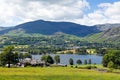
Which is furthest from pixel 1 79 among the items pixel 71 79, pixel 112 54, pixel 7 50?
pixel 112 54

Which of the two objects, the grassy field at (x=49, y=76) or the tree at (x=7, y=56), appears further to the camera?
the tree at (x=7, y=56)

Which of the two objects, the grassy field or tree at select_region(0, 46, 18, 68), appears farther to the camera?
tree at select_region(0, 46, 18, 68)

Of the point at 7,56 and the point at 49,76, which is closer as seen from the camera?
the point at 49,76

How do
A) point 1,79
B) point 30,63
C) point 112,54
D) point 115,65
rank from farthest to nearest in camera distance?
point 30,63
point 112,54
point 115,65
point 1,79

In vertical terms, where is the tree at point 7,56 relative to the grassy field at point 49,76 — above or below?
above

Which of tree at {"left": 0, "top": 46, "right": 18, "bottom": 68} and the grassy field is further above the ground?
tree at {"left": 0, "top": 46, "right": 18, "bottom": 68}

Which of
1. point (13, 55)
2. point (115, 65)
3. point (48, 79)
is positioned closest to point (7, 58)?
point (13, 55)

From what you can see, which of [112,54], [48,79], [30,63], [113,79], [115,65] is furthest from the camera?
[30,63]

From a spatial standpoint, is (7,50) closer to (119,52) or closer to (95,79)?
(119,52)

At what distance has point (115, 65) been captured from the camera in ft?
482

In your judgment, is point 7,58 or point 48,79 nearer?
point 48,79

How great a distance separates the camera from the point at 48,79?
6831 centimetres

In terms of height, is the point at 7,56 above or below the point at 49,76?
above

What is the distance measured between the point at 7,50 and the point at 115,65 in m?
54.0
